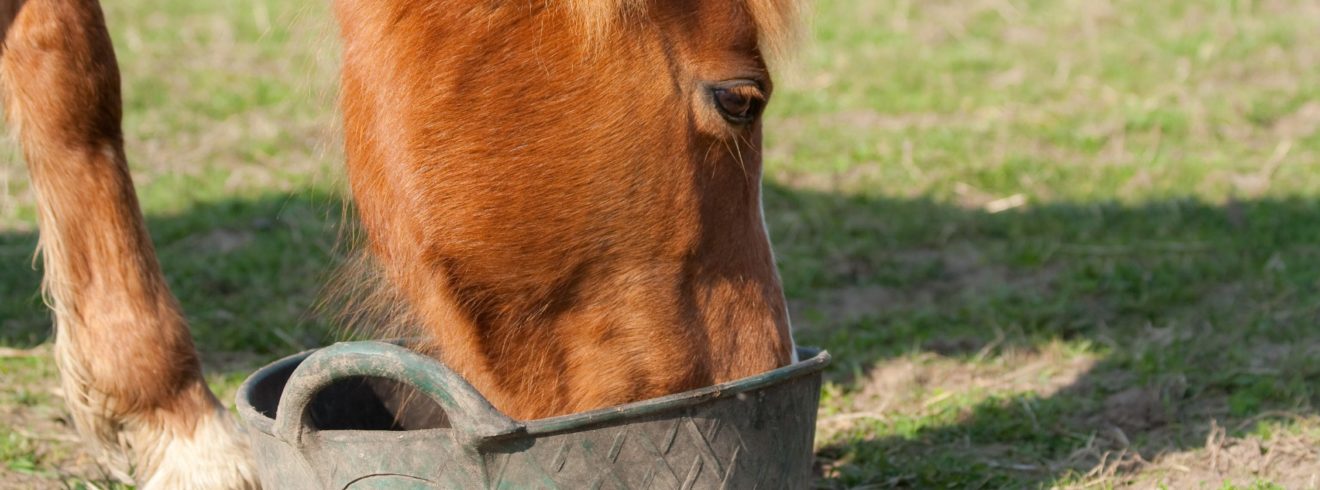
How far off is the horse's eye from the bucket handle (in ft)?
1.94

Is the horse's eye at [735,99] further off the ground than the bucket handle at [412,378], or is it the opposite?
the horse's eye at [735,99]

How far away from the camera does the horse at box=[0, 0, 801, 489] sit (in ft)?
6.43

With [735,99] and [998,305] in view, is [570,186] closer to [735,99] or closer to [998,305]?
[735,99]

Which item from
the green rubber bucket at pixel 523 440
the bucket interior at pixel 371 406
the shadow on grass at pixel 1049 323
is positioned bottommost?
the shadow on grass at pixel 1049 323

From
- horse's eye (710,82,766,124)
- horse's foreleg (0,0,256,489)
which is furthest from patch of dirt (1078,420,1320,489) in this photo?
horse's foreleg (0,0,256,489)

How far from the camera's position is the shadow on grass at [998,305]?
296 cm

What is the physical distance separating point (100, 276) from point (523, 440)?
119 cm

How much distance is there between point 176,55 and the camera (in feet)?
23.0

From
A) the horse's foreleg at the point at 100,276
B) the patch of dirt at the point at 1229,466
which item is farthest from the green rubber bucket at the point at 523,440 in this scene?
the patch of dirt at the point at 1229,466

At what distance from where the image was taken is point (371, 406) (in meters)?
2.59

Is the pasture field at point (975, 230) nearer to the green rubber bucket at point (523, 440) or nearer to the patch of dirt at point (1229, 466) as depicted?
the patch of dirt at point (1229, 466)

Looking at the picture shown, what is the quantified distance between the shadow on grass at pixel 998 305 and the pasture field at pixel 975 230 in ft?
0.04

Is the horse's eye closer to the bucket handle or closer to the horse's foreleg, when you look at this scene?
the bucket handle

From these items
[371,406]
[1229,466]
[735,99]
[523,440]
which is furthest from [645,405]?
[1229,466]
